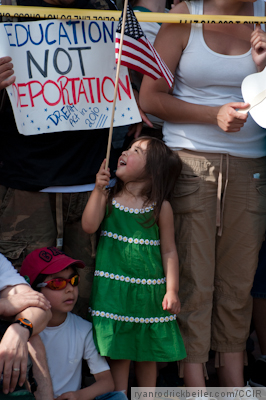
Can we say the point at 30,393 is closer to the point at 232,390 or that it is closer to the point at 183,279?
the point at 183,279

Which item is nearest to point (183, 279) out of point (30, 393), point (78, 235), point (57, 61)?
point (78, 235)

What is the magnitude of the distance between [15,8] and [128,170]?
1.12 m

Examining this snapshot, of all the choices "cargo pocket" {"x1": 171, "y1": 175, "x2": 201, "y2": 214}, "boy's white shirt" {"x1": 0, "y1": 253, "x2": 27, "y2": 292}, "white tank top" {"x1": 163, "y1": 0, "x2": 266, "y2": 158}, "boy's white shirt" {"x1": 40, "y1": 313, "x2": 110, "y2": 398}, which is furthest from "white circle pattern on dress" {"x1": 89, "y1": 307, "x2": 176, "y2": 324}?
"white tank top" {"x1": 163, "y1": 0, "x2": 266, "y2": 158}

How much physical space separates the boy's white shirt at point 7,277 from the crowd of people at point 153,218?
195mm

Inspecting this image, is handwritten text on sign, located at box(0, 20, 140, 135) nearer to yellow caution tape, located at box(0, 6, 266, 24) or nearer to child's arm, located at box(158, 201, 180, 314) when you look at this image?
yellow caution tape, located at box(0, 6, 266, 24)

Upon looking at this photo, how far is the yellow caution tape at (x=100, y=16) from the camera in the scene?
329 cm

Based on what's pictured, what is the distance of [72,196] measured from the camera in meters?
3.43

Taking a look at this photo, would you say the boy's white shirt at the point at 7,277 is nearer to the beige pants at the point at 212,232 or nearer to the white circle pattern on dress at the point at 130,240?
the white circle pattern on dress at the point at 130,240

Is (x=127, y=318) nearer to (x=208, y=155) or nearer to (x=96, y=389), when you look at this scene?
(x=96, y=389)

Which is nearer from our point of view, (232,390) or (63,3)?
(63,3)

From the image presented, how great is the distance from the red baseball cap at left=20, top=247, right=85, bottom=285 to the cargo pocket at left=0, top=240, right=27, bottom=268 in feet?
0.56

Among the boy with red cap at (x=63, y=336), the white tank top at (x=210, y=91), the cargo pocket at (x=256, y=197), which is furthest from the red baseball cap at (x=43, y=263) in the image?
the cargo pocket at (x=256, y=197)

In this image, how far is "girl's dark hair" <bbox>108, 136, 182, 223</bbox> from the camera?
11.1ft

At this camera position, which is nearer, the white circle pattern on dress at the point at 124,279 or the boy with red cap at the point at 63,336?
the boy with red cap at the point at 63,336
